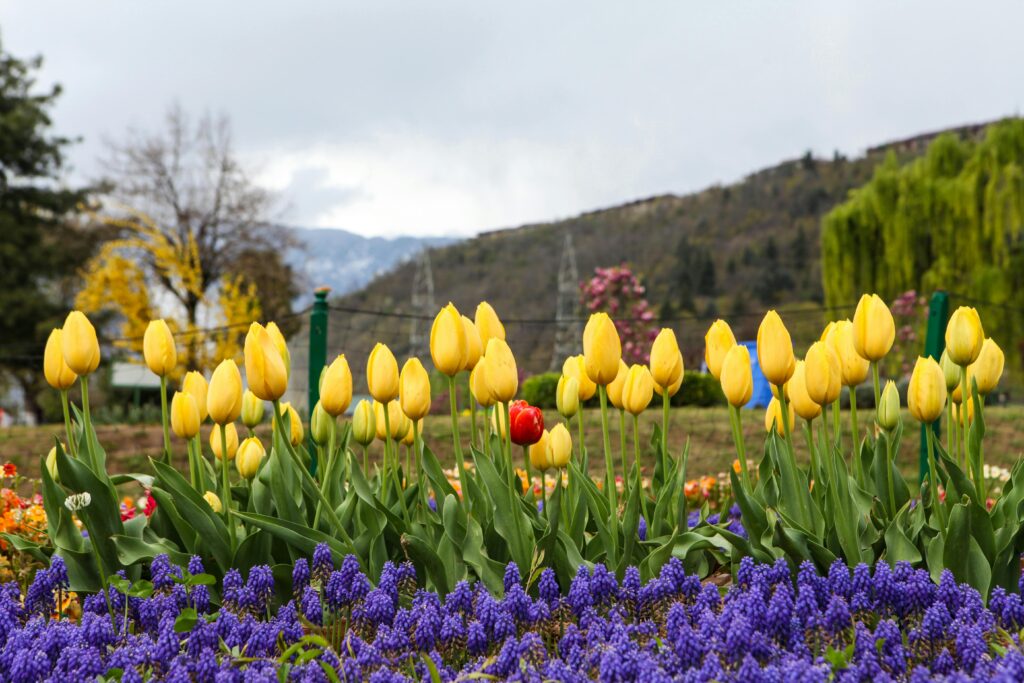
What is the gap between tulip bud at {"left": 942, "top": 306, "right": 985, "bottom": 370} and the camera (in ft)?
7.89

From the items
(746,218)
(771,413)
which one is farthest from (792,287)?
(771,413)

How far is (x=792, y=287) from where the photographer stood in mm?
46375

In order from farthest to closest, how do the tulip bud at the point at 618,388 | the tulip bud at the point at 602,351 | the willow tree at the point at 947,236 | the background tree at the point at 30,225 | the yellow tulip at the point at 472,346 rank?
the background tree at the point at 30,225, the willow tree at the point at 947,236, the tulip bud at the point at 618,388, the yellow tulip at the point at 472,346, the tulip bud at the point at 602,351

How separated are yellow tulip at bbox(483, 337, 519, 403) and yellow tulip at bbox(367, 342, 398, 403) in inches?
9.6

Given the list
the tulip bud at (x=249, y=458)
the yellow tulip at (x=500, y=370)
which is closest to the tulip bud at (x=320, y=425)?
the tulip bud at (x=249, y=458)

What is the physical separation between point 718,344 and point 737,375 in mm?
239

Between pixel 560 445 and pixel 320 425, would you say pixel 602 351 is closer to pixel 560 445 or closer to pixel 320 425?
pixel 560 445

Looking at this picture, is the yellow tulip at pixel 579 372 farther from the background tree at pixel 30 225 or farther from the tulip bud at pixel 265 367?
the background tree at pixel 30 225

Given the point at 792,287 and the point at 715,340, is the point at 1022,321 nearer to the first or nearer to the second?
the point at 715,340

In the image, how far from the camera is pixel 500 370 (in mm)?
2320

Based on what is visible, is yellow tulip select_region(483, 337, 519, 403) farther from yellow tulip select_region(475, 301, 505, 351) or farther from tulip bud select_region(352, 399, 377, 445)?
tulip bud select_region(352, 399, 377, 445)

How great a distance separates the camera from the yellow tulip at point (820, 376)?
88.6 inches

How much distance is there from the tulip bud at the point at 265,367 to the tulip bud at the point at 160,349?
40 cm

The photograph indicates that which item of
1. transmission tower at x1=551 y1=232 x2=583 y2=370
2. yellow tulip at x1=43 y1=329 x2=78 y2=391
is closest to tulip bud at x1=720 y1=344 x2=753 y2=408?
yellow tulip at x1=43 y1=329 x2=78 y2=391
